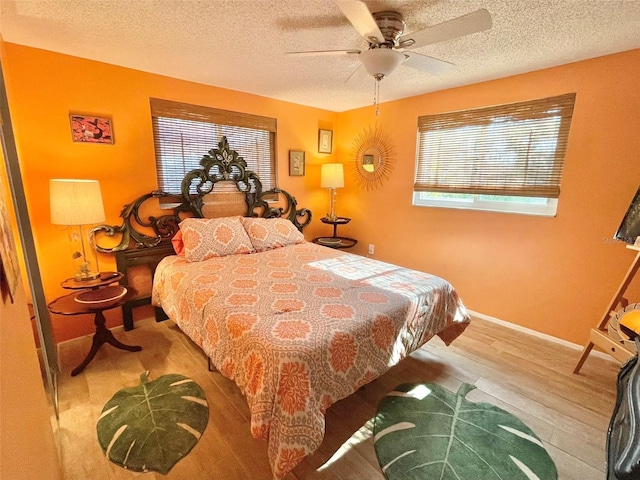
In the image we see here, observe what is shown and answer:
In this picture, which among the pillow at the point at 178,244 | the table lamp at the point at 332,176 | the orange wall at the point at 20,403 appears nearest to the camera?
→ the orange wall at the point at 20,403

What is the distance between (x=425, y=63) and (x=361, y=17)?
0.75 m

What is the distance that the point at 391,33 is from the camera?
5.58ft

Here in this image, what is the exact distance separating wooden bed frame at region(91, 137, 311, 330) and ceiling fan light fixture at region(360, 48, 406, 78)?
1925mm

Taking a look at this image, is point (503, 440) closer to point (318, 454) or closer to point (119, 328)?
→ point (318, 454)

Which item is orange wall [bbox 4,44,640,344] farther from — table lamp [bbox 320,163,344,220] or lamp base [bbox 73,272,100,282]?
table lamp [bbox 320,163,344,220]

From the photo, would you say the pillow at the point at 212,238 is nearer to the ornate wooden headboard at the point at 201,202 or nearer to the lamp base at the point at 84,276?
the ornate wooden headboard at the point at 201,202

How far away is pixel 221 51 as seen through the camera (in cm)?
215

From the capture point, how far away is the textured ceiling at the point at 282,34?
Answer: 158 cm

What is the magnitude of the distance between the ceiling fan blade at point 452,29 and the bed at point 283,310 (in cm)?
148

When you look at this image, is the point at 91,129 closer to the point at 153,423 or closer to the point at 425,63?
the point at 153,423

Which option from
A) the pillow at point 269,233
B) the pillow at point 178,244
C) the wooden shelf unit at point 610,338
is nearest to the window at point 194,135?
the pillow at point 178,244

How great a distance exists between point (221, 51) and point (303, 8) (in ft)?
2.79

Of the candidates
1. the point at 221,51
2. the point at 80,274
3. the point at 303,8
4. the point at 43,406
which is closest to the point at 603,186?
the point at 303,8

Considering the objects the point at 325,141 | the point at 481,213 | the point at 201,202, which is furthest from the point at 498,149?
the point at 201,202
